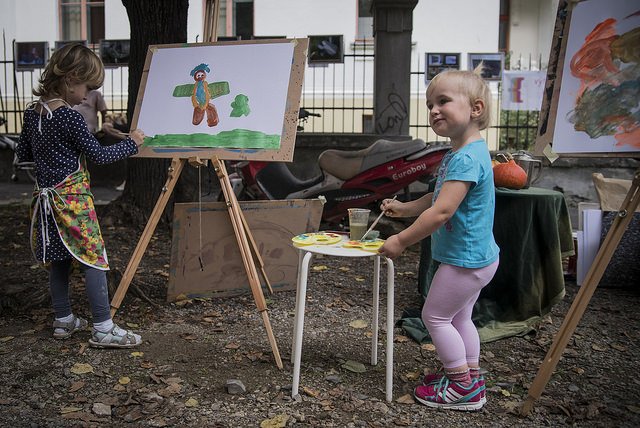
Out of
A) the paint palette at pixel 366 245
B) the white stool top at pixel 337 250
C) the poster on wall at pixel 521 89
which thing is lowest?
the white stool top at pixel 337 250

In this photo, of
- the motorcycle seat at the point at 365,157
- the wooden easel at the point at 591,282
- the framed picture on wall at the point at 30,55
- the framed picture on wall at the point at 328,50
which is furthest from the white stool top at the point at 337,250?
the framed picture on wall at the point at 30,55

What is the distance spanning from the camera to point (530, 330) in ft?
11.9

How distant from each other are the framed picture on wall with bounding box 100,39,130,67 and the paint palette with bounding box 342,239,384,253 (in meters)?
8.17

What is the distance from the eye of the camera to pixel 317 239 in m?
2.76

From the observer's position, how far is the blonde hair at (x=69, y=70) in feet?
9.95

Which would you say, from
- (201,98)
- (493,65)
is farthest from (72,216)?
(493,65)

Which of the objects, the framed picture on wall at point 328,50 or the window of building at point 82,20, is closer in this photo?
the framed picture on wall at point 328,50

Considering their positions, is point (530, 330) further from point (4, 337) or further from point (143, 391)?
point (4, 337)

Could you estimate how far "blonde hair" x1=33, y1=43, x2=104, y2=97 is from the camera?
303 cm

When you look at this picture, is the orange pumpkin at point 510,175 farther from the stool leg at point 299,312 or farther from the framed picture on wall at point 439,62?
the framed picture on wall at point 439,62

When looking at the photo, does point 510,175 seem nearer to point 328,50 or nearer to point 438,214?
point 438,214

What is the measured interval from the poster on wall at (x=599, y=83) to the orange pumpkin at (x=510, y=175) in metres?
0.53

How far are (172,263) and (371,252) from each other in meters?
1.71

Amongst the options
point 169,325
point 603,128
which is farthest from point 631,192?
point 169,325
